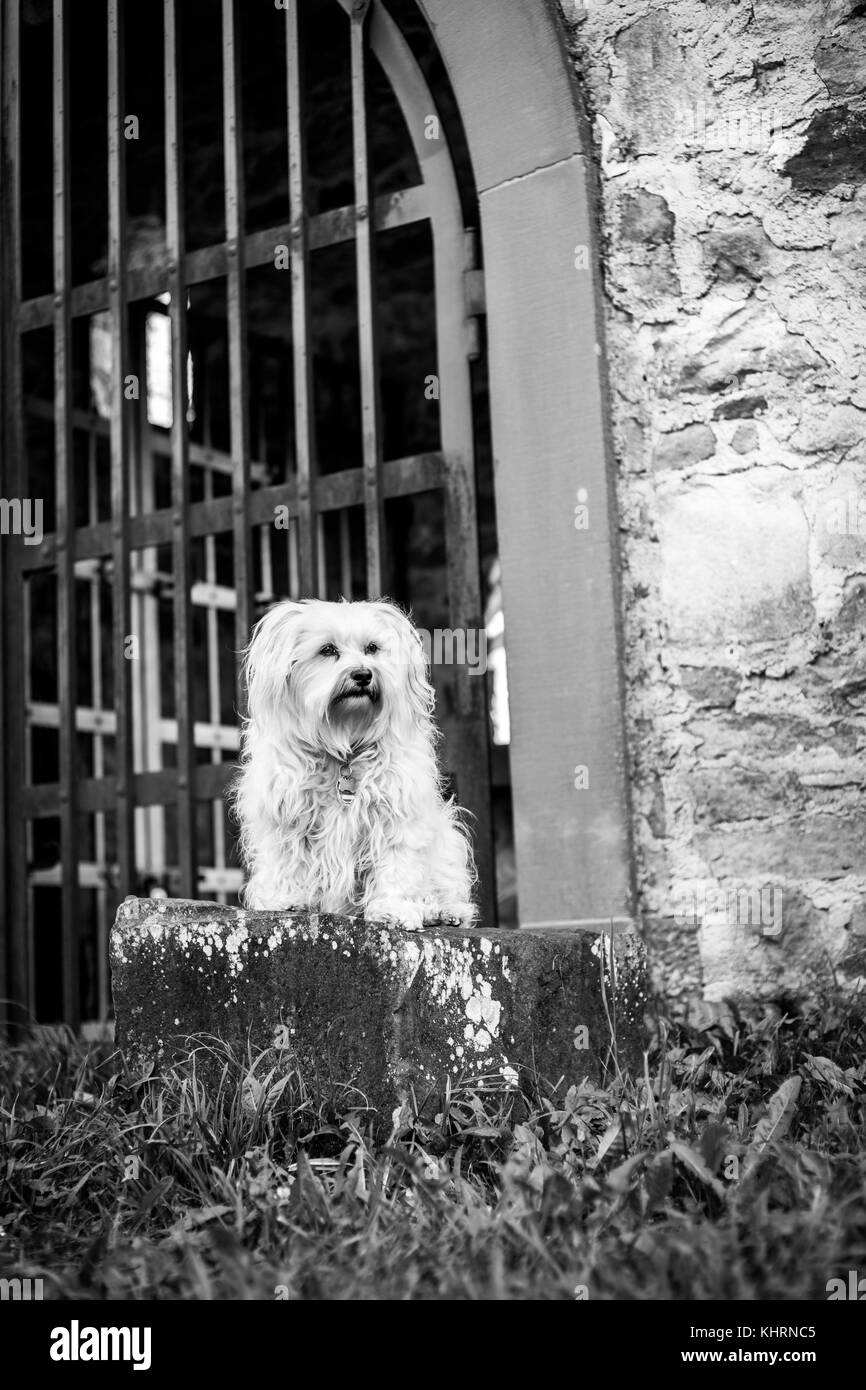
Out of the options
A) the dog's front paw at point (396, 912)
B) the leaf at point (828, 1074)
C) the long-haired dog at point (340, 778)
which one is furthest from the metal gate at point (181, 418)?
the leaf at point (828, 1074)

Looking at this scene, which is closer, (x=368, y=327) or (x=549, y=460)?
(x=549, y=460)

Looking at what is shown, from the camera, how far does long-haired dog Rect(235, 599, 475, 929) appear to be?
10.6ft

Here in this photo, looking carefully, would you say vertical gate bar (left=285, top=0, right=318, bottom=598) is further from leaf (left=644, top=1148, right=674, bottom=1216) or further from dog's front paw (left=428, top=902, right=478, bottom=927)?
leaf (left=644, top=1148, right=674, bottom=1216)

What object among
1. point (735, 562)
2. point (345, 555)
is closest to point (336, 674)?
point (735, 562)

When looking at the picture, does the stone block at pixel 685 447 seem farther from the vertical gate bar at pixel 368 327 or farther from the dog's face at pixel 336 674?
the dog's face at pixel 336 674

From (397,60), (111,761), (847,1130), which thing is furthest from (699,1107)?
(111,761)

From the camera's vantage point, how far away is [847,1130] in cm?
276

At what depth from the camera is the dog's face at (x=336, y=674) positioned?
10.5 ft

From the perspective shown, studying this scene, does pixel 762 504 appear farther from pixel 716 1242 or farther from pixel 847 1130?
pixel 716 1242

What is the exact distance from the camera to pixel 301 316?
463 cm

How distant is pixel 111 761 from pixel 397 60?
4318 mm

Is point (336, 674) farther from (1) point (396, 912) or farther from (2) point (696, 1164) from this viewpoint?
(2) point (696, 1164)

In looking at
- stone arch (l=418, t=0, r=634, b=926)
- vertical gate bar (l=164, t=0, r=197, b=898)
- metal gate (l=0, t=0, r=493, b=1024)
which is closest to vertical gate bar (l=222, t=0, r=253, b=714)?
metal gate (l=0, t=0, r=493, b=1024)

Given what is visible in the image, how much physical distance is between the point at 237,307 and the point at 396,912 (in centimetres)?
250
